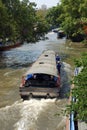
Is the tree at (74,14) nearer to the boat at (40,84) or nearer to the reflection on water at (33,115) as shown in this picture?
the boat at (40,84)

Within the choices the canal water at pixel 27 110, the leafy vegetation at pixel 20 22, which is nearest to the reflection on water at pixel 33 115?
the canal water at pixel 27 110

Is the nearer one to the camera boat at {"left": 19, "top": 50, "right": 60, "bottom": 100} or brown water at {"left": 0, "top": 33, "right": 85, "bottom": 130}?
brown water at {"left": 0, "top": 33, "right": 85, "bottom": 130}

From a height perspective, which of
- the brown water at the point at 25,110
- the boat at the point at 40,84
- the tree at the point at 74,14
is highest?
the tree at the point at 74,14

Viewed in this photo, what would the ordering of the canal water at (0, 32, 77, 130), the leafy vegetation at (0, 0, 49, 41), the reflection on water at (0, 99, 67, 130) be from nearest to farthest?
the reflection on water at (0, 99, 67, 130) < the canal water at (0, 32, 77, 130) < the leafy vegetation at (0, 0, 49, 41)

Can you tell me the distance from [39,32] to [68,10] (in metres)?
10.5

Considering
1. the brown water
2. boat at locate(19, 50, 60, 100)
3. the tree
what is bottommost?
the brown water

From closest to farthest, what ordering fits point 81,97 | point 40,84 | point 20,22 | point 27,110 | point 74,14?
point 81,97 < point 27,110 < point 40,84 < point 20,22 < point 74,14

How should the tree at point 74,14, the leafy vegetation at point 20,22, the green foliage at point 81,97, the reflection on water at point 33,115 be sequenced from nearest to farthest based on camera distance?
the green foliage at point 81,97 → the reflection on water at point 33,115 → the leafy vegetation at point 20,22 → the tree at point 74,14

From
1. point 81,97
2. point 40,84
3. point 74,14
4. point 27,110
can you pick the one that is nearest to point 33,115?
point 27,110

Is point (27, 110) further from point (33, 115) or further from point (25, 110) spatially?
point (33, 115)

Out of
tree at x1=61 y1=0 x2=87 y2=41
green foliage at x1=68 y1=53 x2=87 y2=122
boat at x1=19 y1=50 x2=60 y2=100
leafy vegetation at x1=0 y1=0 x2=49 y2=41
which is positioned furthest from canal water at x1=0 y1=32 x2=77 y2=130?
tree at x1=61 y1=0 x2=87 y2=41

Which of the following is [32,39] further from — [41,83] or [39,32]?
[41,83]

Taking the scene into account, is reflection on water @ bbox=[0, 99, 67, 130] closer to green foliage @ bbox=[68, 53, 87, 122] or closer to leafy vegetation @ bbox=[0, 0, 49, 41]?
green foliage @ bbox=[68, 53, 87, 122]

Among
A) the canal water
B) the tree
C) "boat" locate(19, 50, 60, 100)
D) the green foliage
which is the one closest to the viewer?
the green foliage
